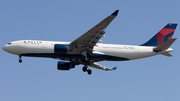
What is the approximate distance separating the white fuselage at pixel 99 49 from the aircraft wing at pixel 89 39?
1252mm

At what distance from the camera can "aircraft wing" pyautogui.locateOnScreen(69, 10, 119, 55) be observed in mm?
36425

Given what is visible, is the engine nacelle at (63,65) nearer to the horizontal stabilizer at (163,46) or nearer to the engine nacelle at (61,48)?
the engine nacelle at (61,48)

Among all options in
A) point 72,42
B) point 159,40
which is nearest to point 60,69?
point 72,42

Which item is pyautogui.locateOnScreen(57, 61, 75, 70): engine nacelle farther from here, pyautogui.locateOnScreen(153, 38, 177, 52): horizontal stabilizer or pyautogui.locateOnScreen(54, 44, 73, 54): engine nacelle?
pyautogui.locateOnScreen(153, 38, 177, 52): horizontal stabilizer

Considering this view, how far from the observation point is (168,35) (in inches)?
1818

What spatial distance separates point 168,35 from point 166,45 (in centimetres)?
535

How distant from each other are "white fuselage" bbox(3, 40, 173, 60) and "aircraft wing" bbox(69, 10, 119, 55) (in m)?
1.25

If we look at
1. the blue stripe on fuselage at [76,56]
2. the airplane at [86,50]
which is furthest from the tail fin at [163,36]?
the blue stripe on fuselage at [76,56]

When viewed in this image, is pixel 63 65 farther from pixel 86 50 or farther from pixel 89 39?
pixel 89 39

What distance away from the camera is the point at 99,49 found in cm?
4206

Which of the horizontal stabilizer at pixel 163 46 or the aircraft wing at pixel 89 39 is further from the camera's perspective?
the horizontal stabilizer at pixel 163 46

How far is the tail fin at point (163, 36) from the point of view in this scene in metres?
45.3

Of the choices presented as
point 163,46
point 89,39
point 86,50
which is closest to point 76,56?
point 86,50

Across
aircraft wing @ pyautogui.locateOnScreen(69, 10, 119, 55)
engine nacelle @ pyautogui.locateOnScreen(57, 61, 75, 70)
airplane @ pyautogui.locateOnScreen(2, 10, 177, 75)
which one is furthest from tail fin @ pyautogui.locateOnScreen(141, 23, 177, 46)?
engine nacelle @ pyautogui.locateOnScreen(57, 61, 75, 70)
